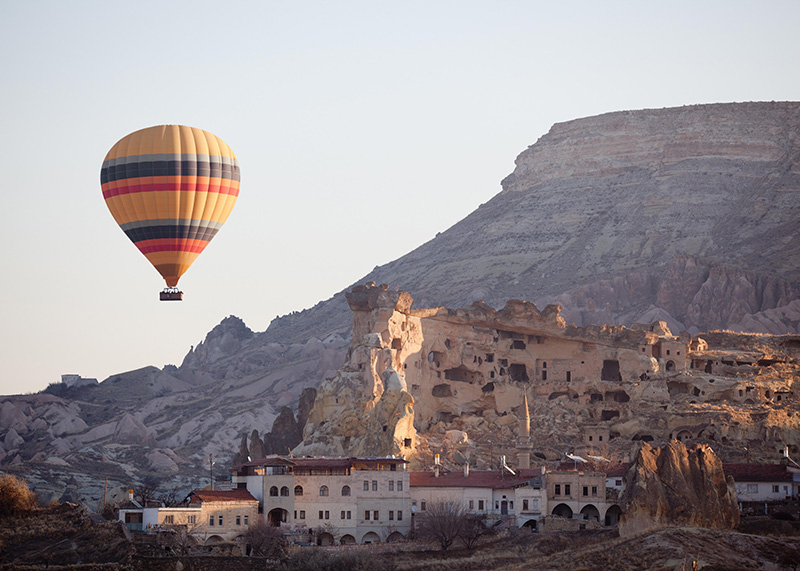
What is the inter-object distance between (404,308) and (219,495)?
26.8 m

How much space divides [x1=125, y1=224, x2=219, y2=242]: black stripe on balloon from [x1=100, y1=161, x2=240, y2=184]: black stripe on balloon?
9.64ft

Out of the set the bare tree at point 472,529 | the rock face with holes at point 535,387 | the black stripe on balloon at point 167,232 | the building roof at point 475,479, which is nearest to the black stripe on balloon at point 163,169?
the black stripe on balloon at point 167,232

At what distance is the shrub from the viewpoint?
241 feet

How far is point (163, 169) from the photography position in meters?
81.2

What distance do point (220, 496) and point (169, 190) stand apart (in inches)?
657

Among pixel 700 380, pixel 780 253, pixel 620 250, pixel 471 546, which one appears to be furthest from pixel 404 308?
pixel 620 250

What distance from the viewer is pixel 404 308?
101375 millimetres

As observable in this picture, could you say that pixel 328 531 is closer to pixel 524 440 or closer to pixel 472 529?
pixel 472 529

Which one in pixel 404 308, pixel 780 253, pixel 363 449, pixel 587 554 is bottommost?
pixel 587 554

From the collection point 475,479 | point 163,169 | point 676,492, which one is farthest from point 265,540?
point 163,169

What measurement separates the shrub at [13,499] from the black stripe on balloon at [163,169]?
56.8 feet

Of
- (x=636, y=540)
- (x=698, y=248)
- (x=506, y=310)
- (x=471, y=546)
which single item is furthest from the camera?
(x=698, y=248)

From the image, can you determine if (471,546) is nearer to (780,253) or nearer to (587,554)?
(587,554)

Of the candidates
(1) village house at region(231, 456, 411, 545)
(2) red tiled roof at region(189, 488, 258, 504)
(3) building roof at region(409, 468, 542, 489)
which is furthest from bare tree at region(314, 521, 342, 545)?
(3) building roof at region(409, 468, 542, 489)
